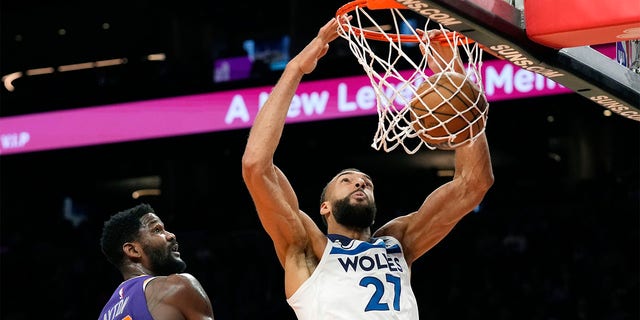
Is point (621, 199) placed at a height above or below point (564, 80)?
below

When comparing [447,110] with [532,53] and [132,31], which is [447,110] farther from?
[132,31]

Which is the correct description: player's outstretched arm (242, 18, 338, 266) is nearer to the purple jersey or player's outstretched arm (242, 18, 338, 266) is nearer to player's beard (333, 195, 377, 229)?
player's beard (333, 195, 377, 229)

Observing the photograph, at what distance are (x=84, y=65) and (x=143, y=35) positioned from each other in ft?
4.39

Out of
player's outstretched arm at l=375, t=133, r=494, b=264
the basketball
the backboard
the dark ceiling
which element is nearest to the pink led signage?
the dark ceiling

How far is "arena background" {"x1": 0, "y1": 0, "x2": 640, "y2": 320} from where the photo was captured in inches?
335

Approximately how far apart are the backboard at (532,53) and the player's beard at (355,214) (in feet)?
3.01

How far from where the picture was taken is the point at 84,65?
12.3 meters

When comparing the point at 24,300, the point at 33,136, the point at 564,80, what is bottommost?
the point at 24,300

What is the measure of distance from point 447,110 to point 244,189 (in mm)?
8657

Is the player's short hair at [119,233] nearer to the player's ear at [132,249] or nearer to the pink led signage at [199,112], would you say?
the player's ear at [132,249]

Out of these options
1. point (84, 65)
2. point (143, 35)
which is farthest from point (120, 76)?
point (143, 35)

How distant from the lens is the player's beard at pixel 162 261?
4.21 metres

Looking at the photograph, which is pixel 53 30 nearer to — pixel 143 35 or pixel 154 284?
pixel 143 35

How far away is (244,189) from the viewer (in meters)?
12.1
